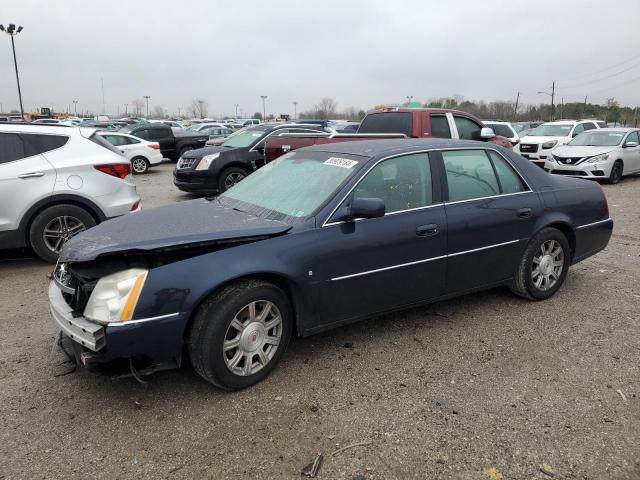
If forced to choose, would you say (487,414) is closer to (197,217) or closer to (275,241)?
(275,241)

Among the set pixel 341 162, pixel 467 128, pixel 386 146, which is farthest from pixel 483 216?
pixel 467 128

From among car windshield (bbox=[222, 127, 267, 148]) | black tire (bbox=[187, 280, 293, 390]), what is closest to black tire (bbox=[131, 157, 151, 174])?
car windshield (bbox=[222, 127, 267, 148])

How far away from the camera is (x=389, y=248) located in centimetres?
365

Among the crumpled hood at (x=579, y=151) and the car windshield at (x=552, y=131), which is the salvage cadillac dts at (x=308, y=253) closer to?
the crumpled hood at (x=579, y=151)

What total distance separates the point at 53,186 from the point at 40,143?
1.93 feet

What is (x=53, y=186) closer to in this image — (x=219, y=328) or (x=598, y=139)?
(x=219, y=328)

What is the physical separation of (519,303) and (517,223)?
2.72 feet

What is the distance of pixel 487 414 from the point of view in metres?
2.97

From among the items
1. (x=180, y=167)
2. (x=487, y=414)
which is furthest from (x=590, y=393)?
(x=180, y=167)

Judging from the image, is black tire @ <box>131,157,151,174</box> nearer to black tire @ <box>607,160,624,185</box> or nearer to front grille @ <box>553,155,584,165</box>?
front grille @ <box>553,155,584,165</box>

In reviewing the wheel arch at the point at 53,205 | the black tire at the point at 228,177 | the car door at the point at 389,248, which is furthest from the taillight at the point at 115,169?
the black tire at the point at 228,177

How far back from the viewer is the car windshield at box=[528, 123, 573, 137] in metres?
16.7

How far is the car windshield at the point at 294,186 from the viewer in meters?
3.64

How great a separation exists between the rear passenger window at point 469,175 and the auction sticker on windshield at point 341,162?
867 mm
